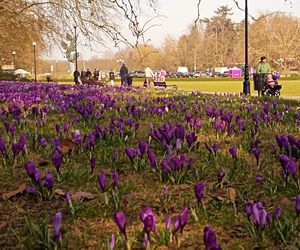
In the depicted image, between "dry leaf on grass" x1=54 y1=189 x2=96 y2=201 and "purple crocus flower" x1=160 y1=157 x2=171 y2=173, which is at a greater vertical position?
"purple crocus flower" x1=160 y1=157 x2=171 y2=173

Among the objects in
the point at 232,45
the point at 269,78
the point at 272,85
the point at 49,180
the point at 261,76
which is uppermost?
the point at 232,45

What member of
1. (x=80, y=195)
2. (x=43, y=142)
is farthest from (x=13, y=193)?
(x=43, y=142)

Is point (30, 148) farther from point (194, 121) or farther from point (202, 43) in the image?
point (202, 43)

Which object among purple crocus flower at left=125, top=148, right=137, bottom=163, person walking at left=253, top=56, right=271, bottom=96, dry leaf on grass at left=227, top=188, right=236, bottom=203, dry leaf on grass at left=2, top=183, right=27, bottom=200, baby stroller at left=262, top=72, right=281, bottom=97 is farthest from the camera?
person walking at left=253, top=56, right=271, bottom=96

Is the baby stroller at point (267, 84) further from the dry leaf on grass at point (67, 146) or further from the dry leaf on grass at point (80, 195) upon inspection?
the dry leaf on grass at point (80, 195)

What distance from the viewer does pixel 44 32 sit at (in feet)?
57.3

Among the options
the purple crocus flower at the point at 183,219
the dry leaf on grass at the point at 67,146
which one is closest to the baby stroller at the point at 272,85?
the dry leaf on grass at the point at 67,146

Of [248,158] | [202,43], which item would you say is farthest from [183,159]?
[202,43]

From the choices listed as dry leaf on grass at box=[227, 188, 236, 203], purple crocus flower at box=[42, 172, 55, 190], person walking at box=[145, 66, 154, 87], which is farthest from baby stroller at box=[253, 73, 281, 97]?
purple crocus flower at box=[42, 172, 55, 190]

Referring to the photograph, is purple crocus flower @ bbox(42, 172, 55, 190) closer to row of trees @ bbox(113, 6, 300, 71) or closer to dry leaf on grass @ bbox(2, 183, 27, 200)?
dry leaf on grass @ bbox(2, 183, 27, 200)

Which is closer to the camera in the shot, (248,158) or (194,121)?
(248,158)

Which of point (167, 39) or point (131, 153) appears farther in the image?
point (167, 39)

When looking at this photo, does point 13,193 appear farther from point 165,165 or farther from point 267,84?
point 267,84

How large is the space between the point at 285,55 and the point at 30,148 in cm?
7711
